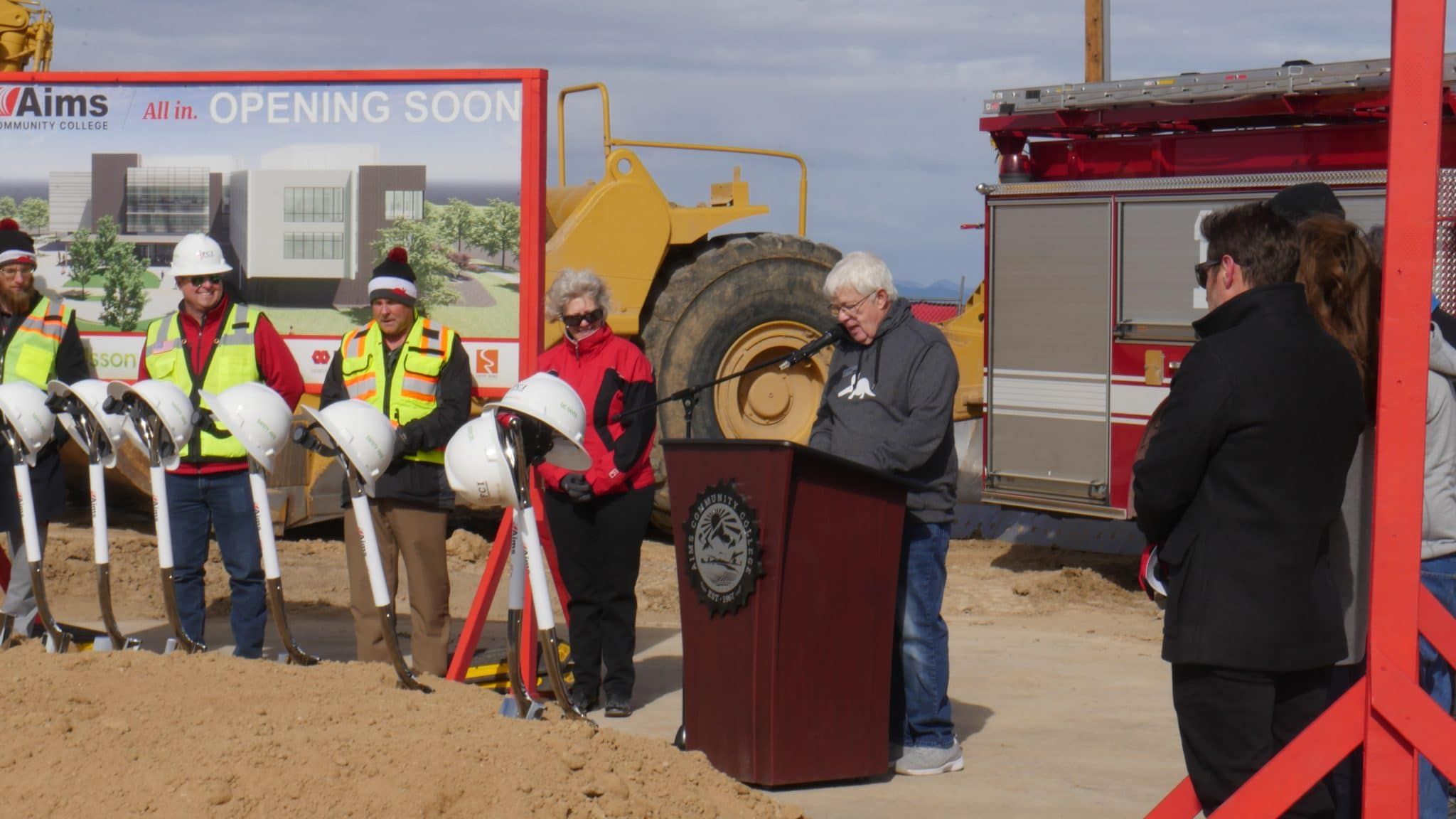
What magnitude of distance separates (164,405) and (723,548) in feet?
7.14

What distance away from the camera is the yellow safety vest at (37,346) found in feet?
24.0

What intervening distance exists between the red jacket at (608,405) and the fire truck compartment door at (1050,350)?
446 cm

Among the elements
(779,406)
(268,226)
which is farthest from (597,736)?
(779,406)

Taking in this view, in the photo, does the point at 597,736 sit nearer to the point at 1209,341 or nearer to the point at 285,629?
the point at 285,629

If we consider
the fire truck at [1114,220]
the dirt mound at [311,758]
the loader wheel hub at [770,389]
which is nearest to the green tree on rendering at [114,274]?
the dirt mound at [311,758]

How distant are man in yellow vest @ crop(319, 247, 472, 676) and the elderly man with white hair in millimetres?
1711

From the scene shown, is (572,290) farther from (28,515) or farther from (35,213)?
(35,213)

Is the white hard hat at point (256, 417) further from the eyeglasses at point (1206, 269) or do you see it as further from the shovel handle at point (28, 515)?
the eyeglasses at point (1206, 269)

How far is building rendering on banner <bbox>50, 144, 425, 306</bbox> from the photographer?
276 inches

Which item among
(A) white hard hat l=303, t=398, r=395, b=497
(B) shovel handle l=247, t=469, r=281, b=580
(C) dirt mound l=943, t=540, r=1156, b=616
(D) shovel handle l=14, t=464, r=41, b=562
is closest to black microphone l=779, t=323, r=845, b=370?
(A) white hard hat l=303, t=398, r=395, b=497

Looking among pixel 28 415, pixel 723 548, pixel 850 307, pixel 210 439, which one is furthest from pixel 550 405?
pixel 28 415

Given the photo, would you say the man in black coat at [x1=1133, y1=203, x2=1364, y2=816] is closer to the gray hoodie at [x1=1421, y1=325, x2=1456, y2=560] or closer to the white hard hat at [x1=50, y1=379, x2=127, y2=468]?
the gray hoodie at [x1=1421, y1=325, x2=1456, y2=560]

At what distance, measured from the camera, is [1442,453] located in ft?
15.3

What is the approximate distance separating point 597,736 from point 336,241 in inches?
118
